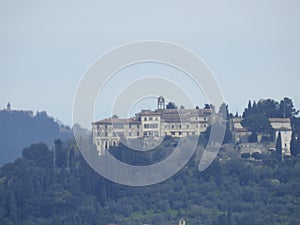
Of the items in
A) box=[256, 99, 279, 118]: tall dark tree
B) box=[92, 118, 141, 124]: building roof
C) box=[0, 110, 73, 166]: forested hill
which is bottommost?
box=[92, 118, 141, 124]: building roof

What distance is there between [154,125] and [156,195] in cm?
1108

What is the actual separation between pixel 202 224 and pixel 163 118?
55.2 feet

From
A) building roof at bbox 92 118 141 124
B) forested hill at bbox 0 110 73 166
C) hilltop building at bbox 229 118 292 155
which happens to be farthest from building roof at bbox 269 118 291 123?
forested hill at bbox 0 110 73 166

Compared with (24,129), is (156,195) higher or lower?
→ lower

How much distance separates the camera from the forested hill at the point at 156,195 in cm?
5659

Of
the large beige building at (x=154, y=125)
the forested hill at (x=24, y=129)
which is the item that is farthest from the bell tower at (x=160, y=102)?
the forested hill at (x=24, y=129)

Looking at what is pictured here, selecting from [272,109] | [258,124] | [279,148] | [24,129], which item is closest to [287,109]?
[272,109]

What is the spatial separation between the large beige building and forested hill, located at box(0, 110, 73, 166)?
4263cm

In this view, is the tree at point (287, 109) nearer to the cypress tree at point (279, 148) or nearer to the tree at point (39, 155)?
the cypress tree at point (279, 148)

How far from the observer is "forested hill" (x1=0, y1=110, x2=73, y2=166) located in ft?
381

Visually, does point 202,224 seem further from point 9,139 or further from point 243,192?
point 9,139

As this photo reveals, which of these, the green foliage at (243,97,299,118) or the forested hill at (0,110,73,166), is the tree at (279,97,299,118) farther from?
the forested hill at (0,110,73,166)

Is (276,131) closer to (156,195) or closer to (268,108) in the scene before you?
(268,108)

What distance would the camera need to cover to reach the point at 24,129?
398ft
